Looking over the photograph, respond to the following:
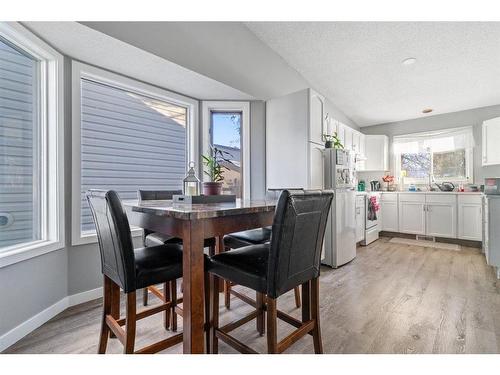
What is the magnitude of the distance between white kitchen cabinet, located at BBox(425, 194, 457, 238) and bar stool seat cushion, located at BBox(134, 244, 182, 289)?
4.73m

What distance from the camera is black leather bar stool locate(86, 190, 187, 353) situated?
111cm

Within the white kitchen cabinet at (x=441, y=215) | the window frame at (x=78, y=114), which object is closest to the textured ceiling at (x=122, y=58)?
the window frame at (x=78, y=114)

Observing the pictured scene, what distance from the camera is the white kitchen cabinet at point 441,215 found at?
4.21m

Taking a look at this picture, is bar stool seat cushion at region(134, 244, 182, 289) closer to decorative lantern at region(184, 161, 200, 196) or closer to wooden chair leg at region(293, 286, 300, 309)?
decorative lantern at region(184, 161, 200, 196)

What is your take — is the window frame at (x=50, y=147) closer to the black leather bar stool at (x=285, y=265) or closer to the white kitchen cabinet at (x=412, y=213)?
the black leather bar stool at (x=285, y=265)

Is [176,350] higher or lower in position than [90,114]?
lower

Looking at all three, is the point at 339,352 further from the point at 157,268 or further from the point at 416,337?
the point at 157,268

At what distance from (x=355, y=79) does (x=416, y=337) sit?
3.12 metres

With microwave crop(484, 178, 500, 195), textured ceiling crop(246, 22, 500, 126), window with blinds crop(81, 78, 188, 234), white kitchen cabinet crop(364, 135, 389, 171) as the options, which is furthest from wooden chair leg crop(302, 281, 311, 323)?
white kitchen cabinet crop(364, 135, 389, 171)

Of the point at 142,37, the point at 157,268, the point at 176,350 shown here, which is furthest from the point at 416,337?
the point at 142,37

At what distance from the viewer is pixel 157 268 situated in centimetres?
123

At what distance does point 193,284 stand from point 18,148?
5.77 ft

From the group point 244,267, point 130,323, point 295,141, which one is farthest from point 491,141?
point 130,323

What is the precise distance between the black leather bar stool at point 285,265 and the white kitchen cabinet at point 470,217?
4.23 meters
